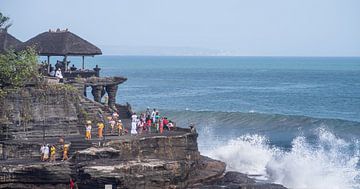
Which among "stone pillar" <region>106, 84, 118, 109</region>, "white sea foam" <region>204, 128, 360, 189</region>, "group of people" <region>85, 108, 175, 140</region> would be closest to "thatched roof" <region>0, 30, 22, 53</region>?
"stone pillar" <region>106, 84, 118, 109</region>

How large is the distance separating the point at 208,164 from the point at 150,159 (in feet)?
23.2

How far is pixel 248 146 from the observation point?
146ft

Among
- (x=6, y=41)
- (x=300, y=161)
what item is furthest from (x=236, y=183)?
(x=6, y=41)

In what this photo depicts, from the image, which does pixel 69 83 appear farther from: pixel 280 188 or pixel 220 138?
pixel 220 138

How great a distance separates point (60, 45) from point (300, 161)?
16.9 metres

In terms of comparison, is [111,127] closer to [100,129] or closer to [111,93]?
[100,129]

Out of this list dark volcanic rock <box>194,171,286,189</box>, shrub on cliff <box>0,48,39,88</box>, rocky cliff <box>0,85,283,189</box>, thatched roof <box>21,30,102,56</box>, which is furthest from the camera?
thatched roof <box>21,30,102,56</box>

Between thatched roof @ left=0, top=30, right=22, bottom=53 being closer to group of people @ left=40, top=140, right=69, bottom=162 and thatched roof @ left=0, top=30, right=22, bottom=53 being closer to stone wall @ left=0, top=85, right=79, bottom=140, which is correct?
stone wall @ left=0, top=85, right=79, bottom=140

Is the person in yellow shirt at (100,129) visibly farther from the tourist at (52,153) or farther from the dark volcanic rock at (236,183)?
the dark volcanic rock at (236,183)

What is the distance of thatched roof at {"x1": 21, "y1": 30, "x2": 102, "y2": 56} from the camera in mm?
38281

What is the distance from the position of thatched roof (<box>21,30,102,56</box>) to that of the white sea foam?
12049 mm

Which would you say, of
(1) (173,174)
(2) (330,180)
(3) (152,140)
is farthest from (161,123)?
(2) (330,180)

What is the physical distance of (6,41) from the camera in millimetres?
42188

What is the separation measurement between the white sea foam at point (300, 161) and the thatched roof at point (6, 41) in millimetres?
15600
